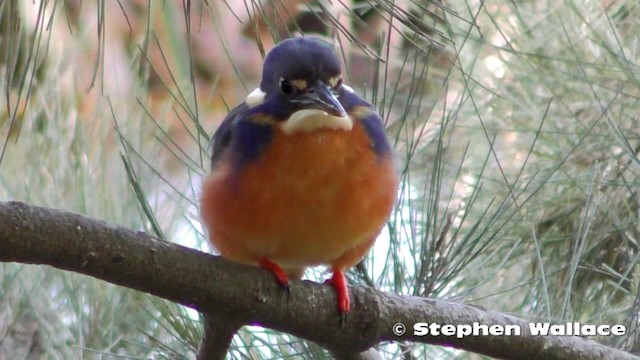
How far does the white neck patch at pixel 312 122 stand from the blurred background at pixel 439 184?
0.30 feet

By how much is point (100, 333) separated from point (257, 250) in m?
0.39

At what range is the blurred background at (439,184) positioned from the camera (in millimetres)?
1652

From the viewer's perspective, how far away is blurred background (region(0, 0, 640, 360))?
5.42 feet

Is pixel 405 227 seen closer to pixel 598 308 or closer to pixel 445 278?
pixel 445 278

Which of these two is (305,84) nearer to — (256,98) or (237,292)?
(256,98)

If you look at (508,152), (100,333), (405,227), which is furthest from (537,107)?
(100,333)

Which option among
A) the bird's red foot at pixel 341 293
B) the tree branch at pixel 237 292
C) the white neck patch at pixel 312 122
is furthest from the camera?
the white neck patch at pixel 312 122

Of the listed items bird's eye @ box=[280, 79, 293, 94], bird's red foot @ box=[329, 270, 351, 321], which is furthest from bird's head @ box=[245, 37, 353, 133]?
bird's red foot @ box=[329, 270, 351, 321]

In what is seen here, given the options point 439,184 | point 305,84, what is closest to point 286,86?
point 305,84

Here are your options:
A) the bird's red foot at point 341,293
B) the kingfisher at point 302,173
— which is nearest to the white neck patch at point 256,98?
the kingfisher at point 302,173

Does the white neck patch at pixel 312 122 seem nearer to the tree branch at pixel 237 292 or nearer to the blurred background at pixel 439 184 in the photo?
the blurred background at pixel 439 184

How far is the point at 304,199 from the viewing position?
1.48 m

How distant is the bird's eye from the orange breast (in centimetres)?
6

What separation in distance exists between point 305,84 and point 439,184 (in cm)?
27
